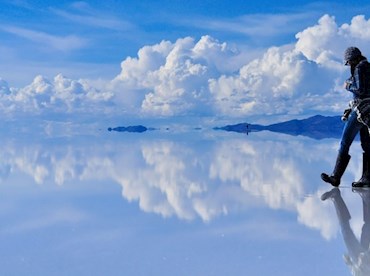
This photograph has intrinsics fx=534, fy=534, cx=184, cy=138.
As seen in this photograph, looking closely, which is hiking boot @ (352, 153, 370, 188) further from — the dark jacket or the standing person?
the dark jacket

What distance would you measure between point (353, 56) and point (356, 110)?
84 centimetres

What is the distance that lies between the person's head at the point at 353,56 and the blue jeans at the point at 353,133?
797 millimetres

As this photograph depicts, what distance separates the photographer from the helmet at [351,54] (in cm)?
835

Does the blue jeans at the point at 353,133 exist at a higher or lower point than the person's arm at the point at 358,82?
lower

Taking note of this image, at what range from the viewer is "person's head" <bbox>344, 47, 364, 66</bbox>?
8352 mm

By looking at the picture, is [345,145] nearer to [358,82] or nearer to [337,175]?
[337,175]

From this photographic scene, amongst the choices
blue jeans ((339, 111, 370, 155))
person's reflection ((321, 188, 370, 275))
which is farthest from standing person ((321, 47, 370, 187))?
person's reflection ((321, 188, 370, 275))

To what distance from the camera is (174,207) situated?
6.95m

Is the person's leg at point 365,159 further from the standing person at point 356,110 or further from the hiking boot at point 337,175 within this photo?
A: the hiking boot at point 337,175

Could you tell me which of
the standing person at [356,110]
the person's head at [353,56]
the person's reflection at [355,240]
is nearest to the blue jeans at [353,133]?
the standing person at [356,110]

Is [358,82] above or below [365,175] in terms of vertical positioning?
above

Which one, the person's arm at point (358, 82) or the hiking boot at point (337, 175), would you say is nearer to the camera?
the person's arm at point (358, 82)

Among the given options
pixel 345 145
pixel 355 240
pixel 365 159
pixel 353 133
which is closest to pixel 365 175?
pixel 365 159

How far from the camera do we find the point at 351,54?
8.38m
